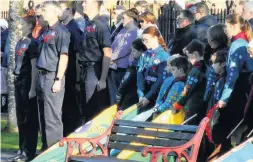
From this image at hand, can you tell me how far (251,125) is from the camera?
29.3 ft

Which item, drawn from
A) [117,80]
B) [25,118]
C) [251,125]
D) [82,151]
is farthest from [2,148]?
[251,125]

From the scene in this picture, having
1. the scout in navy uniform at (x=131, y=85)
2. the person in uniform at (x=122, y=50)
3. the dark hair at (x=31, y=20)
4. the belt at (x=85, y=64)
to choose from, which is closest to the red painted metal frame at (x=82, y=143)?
the scout in navy uniform at (x=131, y=85)

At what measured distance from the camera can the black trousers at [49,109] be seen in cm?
1145

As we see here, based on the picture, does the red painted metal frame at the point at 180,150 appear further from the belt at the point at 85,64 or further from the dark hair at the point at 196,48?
the belt at the point at 85,64

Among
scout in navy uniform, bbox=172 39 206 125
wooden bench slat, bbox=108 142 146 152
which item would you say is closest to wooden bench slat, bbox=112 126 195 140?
wooden bench slat, bbox=108 142 146 152

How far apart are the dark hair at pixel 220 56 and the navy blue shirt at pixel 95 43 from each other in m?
2.85

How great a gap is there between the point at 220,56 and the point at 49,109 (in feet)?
10.4

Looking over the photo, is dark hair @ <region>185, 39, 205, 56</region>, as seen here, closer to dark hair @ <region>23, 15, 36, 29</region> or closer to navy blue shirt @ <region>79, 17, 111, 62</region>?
navy blue shirt @ <region>79, 17, 111, 62</region>

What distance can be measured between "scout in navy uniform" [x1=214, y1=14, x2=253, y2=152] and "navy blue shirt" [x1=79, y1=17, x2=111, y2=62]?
9.71 ft

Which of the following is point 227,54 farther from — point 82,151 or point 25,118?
point 25,118

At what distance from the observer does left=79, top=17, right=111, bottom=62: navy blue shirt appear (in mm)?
11914

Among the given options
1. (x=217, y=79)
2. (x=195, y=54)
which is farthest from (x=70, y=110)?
(x=217, y=79)

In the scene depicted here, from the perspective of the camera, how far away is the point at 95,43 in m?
12.0

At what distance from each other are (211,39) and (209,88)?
619 mm
